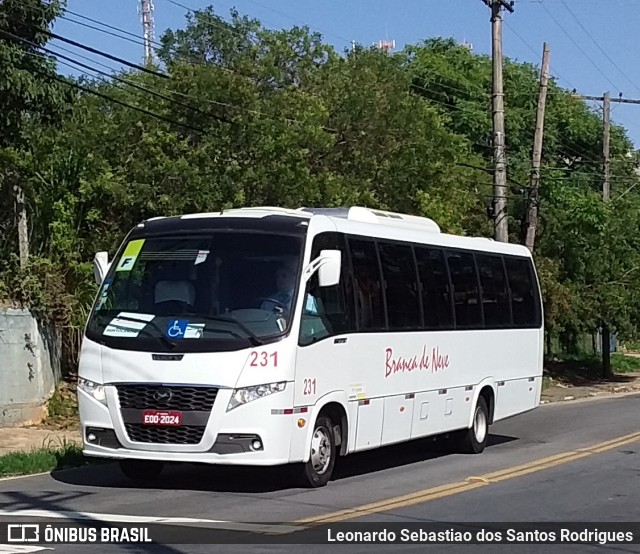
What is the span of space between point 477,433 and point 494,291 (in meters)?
2.15

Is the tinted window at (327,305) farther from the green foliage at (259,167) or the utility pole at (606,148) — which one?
the utility pole at (606,148)

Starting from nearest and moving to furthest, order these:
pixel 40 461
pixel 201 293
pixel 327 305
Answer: pixel 201 293 < pixel 327 305 < pixel 40 461

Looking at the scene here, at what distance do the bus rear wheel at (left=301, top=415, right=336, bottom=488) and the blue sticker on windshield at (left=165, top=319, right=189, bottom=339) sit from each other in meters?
1.70

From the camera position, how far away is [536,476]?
538 inches

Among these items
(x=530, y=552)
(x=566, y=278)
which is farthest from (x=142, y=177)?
(x=566, y=278)

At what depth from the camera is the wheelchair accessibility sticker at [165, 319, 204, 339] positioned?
456 inches

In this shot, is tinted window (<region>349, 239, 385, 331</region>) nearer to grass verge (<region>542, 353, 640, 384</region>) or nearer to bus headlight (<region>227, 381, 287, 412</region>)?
bus headlight (<region>227, 381, 287, 412</region>)

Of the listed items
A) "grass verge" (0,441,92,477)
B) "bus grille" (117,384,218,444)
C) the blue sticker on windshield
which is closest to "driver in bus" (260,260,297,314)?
the blue sticker on windshield

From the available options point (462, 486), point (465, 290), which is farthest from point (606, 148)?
point (462, 486)

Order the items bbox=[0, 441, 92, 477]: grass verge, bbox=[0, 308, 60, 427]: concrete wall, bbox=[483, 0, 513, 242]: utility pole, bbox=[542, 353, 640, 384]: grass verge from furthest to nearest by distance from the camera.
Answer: bbox=[542, 353, 640, 384]: grass verge
bbox=[483, 0, 513, 242]: utility pole
bbox=[0, 308, 60, 427]: concrete wall
bbox=[0, 441, 92, 477]: grass verge

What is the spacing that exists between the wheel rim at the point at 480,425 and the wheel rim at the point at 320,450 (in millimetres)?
4509

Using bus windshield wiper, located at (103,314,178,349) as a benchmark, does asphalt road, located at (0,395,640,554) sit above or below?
below

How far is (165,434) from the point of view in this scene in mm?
11422

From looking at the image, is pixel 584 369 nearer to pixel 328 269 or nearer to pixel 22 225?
pixel 22 225
